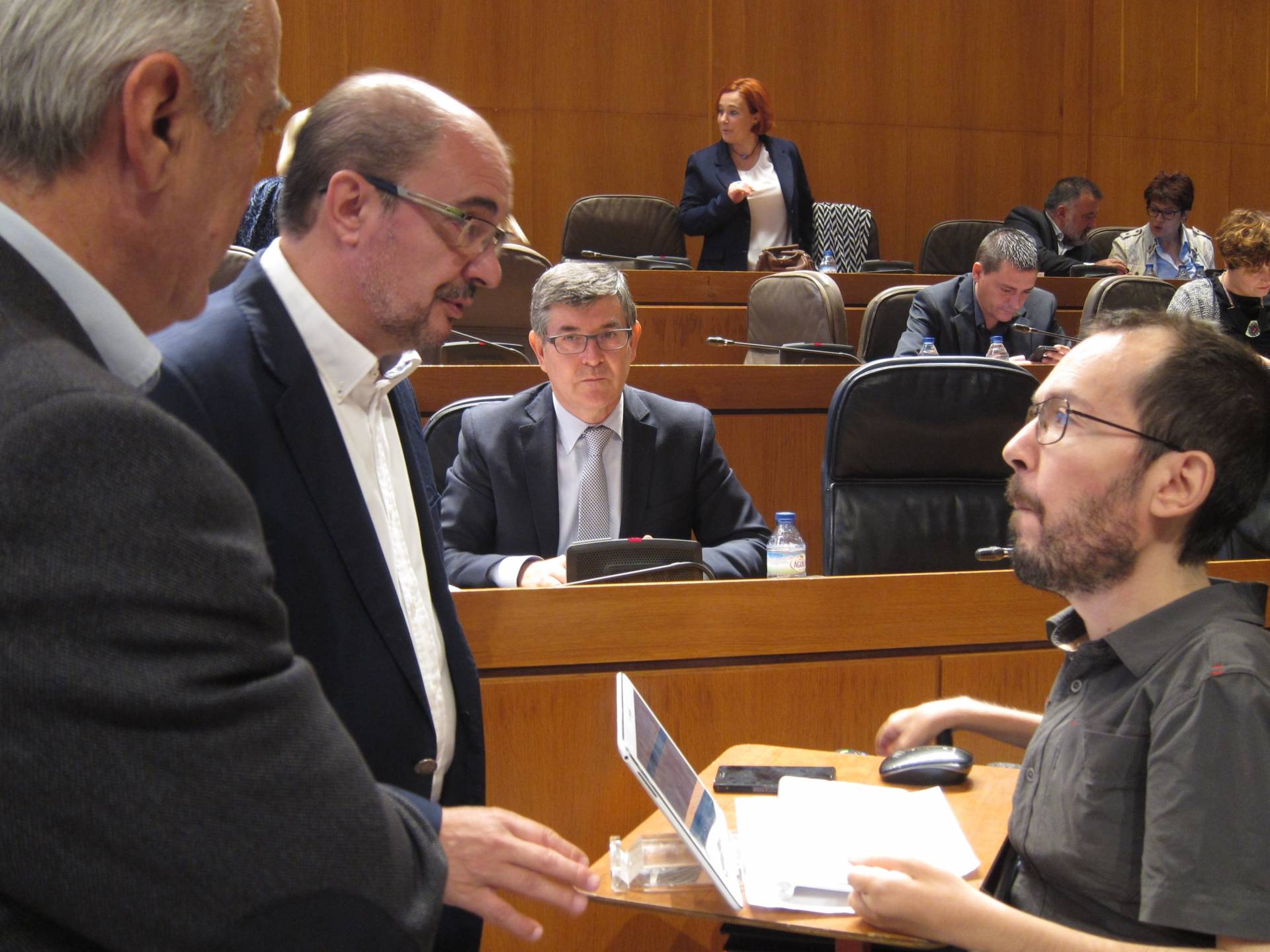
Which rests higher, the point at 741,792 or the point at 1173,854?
the point at 1173,854

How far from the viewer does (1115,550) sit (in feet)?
4.35

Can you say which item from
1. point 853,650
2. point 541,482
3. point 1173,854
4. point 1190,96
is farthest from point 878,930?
point 1190,96

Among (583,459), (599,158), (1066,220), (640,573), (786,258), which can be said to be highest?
(599,158)

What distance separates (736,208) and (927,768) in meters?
4.78

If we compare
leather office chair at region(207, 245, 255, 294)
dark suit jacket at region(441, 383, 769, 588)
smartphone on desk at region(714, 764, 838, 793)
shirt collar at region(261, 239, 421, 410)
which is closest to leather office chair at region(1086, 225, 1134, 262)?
dark suit jacket at region(441, 383, 769, 588)

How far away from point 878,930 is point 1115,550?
49cm

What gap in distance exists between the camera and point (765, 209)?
20.3ft

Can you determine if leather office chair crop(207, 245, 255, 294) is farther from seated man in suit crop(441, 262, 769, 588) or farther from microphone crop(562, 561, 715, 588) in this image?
microphone crop(562, 561, 715, 588)

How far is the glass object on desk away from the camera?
1.35 metres

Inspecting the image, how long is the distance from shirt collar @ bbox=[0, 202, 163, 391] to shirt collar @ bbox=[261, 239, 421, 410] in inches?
28.5

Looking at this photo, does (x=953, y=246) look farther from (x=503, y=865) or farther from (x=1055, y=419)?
(x=503, y=865)

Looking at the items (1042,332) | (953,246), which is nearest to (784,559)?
(1042,332)

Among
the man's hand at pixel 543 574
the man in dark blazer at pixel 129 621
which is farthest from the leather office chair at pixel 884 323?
the man in dark blazer at pixel 129 621

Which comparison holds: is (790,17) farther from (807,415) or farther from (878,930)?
(878,930)
